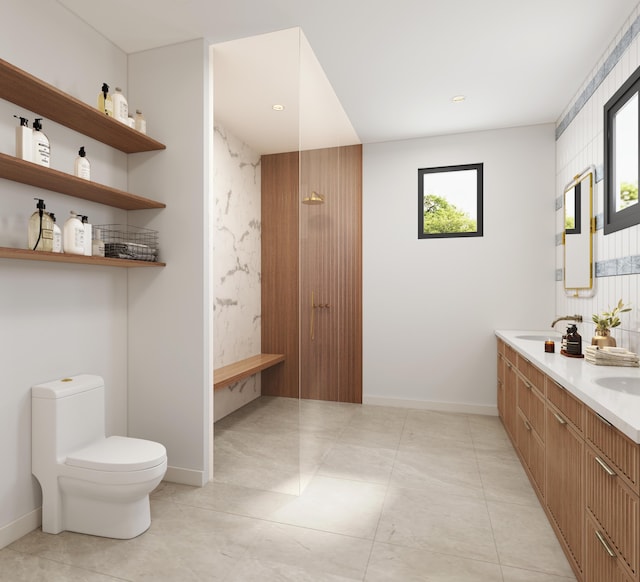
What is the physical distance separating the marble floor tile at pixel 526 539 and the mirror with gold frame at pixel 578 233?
160cm

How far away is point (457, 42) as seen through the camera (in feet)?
8.29

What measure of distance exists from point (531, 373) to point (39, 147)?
9.29 feet

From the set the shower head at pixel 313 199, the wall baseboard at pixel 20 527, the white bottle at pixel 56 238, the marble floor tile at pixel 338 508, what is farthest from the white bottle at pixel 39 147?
the marble floor tile at pixel 338 508

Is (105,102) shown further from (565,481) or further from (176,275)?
(565,481)

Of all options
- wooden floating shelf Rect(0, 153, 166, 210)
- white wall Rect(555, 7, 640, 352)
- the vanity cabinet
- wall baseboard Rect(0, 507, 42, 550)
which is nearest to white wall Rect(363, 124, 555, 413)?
white wall Rect(555, 7, 640, 352)

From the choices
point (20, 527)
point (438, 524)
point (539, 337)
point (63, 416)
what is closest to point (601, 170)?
point (539, 337)

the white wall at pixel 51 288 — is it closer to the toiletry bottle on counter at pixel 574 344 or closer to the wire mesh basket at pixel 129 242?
the wire mesh basket at pixel 129 242

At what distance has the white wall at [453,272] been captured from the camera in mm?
3820

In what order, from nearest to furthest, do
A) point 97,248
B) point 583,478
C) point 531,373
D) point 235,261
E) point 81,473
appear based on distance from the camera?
point 583,478 < point 81,473 < point 97,248 < point 531,373 < point 235,261

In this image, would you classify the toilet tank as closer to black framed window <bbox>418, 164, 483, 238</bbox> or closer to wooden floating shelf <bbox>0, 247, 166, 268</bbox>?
wooden floating shelf <bbox>0, 247, 166, 268</bbox>

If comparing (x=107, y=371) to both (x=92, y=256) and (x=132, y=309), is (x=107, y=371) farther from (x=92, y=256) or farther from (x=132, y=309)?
(x=92, y=256)

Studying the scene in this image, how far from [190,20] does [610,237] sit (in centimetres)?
283

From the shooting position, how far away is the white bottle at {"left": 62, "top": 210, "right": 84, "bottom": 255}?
1.96m

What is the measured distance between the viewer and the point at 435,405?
13.3ft
